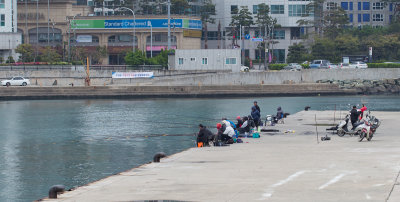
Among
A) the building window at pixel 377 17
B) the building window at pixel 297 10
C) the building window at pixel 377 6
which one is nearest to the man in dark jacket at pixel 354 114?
the building window at pixel 297 10

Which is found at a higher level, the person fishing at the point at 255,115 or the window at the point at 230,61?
the window at the point at 230,61

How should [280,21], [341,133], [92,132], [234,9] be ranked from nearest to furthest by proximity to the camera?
1. [341,133]
2. [92,132]
3. [280,21]
4. [234,9]

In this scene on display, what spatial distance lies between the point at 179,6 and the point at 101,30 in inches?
732

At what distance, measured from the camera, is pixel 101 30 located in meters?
147

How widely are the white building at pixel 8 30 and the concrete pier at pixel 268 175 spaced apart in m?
95.7

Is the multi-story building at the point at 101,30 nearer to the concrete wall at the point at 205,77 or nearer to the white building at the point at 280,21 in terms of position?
the white building at the point at 280,21

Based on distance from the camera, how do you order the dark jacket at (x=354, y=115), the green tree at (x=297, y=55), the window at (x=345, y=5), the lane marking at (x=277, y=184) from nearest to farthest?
the lane marking at (x=277, y=184) < the dark jacket at (x=354, y=115) < the green tree at (x=297, y=55) < the window at (x=345, y=5)

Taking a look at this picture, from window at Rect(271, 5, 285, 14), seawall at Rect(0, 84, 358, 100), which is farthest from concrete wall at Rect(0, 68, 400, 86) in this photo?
window at Rect(271, 5, 285, 14)

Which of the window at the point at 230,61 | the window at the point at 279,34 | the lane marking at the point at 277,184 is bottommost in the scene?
the lane marking at the point at 277,184

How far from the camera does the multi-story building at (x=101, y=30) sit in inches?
5684

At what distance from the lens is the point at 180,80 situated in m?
105

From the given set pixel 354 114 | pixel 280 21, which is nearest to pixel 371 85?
pixel 280 21

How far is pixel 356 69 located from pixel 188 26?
48193mm

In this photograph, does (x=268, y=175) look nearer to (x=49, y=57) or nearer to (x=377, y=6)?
(x=49, y=57)
